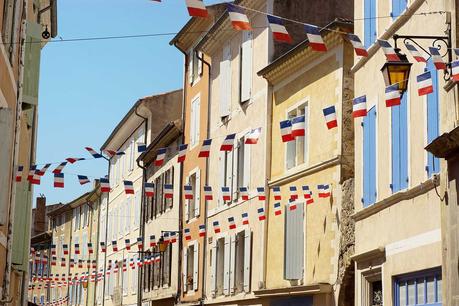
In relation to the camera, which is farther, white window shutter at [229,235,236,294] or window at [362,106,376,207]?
white window shutter at [229,235,236,294]

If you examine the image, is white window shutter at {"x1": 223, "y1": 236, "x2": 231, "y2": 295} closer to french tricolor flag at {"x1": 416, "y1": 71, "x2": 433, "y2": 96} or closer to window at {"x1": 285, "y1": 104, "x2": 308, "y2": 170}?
window at {"x1": 285, "y1": 104, "x2": 308, "y2": 170}

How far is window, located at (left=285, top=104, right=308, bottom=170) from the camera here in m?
22.2

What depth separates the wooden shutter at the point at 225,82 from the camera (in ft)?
94.7

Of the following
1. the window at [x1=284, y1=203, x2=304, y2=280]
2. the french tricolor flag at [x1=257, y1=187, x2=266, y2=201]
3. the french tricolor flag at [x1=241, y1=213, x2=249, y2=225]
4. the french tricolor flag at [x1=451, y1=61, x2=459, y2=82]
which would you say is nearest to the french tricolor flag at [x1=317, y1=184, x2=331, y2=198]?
the window at [x1=284, y1=203, x2=304, y2=280]

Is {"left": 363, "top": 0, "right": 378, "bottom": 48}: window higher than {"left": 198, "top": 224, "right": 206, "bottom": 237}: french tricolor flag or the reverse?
higher

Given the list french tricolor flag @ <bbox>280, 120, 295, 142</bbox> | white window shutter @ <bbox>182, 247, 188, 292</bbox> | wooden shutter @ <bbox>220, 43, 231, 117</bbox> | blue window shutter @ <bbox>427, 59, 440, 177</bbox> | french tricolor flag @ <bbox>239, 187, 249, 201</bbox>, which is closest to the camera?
blue window shutter @ <bbox>427, 59, 440, 177</bbox>

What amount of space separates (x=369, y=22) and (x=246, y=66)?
9907mm

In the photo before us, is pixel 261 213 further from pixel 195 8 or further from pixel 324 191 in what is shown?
pixel 195 8

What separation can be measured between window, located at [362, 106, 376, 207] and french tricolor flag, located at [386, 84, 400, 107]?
13.1 feet

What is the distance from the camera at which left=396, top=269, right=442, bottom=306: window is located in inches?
546

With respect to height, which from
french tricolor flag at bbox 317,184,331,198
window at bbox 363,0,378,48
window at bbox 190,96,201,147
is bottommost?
french tricolor flag at bbox 317,184,331,198

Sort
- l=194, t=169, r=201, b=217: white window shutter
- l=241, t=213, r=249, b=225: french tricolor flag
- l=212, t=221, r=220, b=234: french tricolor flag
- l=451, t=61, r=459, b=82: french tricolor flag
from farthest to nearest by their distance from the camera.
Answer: l=194, t=169, r=201, b=217: white window shutter → l=212, t=221, r=220, b=234: french tricolor flag → l=241, t=213, r=249, b=225: french tricolor flag → l=451, t=61, r=459, b=82: french tricolor flag

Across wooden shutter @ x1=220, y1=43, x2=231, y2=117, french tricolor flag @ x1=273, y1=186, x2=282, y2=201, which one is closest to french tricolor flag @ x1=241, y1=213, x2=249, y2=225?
french tricolor flag @ x1=273, y1=186, x2=282, y2=201

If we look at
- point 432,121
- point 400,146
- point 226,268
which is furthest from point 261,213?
point 432,121
